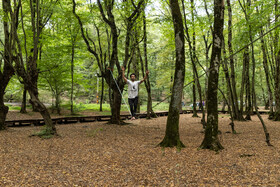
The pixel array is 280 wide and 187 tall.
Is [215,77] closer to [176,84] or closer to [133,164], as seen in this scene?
[176,84]

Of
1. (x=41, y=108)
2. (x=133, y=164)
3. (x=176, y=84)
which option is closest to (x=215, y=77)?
(x=176, y=84)

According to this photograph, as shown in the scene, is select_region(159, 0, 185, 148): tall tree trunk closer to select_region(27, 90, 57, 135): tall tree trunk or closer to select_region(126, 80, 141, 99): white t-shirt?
select_region(126, 80, 141, 99): white t-shirt

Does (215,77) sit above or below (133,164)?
above

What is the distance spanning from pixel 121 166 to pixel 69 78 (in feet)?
42.4

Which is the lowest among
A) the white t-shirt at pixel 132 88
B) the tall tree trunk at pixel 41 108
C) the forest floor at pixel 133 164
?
the forest floor at pixel 133 164

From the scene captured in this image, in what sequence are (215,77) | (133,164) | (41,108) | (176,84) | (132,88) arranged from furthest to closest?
(132,88), (41,108), (176,84), (215,77), (133,164)

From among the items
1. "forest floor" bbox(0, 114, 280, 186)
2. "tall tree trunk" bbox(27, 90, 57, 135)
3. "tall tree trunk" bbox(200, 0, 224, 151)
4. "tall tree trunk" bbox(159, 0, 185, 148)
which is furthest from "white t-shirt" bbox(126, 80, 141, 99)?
"tall tree trunk" bbox(27, 90, 57, 135)

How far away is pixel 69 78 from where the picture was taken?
15.9 metres

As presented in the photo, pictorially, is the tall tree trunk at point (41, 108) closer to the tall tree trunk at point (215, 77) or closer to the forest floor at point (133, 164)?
the forest floor at point (133, 164)

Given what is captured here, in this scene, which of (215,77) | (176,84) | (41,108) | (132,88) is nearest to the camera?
(215,77)

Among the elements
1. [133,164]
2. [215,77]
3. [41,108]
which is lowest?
[133,164]

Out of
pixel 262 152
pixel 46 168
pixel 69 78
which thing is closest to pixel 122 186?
pixel 46 168

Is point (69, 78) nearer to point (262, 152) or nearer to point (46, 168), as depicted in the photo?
point (46, 168)

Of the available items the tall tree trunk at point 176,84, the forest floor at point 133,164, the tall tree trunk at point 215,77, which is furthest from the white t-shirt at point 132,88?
the tall tree trunk at point 215,77
